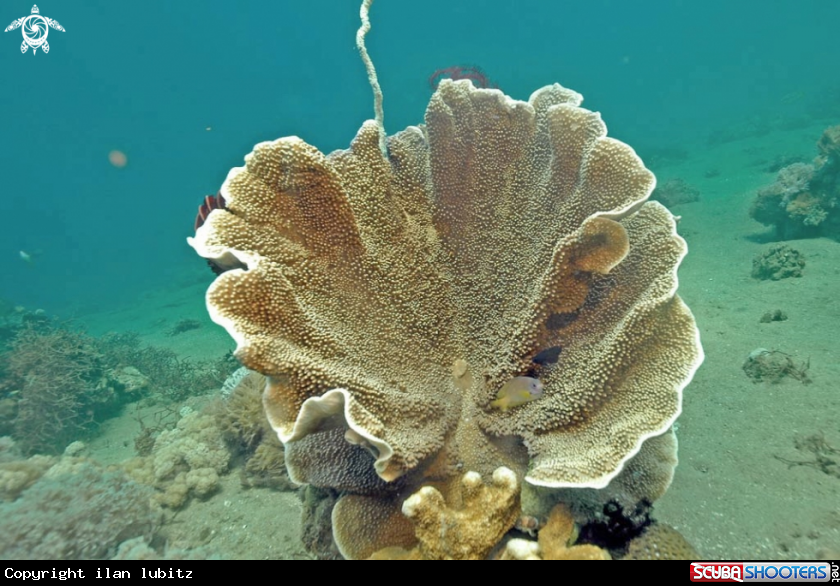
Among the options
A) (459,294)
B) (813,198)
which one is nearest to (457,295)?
(459,294)

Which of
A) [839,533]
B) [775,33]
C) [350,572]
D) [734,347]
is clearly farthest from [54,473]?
[775,33]

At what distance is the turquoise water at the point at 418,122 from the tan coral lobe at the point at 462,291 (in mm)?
1157

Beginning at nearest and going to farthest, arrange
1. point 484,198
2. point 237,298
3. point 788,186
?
point 237,298 → point 484,198 → point 788,186

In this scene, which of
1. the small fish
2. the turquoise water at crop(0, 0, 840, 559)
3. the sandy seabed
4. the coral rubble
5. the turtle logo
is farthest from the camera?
the turtle logo

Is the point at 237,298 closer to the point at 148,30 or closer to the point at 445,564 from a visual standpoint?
the point at 445,564

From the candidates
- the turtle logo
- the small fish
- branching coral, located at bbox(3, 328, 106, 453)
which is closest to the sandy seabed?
branching coral, located at bbox(3, 328, 106, 453)

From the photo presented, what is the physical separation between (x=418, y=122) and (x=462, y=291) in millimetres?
42990

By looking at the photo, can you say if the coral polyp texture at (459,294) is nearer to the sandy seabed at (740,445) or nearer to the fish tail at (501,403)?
the fish tail at (501,403)

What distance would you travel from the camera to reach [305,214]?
2.89m

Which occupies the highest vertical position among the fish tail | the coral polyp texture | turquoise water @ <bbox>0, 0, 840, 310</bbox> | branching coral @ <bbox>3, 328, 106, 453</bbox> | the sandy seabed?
turquoise water @ <bbox>0, 0, 840, 310</bbox>

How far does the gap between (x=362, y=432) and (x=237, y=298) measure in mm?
957

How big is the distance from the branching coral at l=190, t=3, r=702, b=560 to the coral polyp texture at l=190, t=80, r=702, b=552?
0.01 metres

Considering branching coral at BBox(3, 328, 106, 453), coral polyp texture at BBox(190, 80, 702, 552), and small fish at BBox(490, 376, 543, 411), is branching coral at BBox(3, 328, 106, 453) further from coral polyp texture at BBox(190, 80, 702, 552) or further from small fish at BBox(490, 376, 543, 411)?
small fish at BBox(490, 376, 543, 411)

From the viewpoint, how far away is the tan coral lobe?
7.51ft
